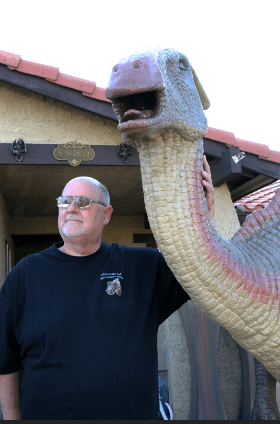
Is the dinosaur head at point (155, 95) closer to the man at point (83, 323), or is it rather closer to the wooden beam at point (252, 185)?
the man at point (83, 323)

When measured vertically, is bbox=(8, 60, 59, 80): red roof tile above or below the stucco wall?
above

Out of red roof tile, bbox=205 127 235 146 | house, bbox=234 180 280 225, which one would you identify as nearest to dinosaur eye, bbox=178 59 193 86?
red roof tile, bbox=205 127 235 146

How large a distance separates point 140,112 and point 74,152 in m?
2.81

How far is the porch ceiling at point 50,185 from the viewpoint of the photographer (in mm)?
4715

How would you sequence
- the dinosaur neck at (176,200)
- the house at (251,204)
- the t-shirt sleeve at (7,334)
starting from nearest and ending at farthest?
the dinosaur neck at (176,200), the t-shirt sleeve at (7,334), the house at (251,204)

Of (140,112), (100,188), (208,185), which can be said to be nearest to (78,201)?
(100,188)

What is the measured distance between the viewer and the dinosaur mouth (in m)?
1.37

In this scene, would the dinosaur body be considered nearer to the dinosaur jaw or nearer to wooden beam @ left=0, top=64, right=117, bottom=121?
the dinosaur jaw

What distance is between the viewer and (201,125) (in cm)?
167

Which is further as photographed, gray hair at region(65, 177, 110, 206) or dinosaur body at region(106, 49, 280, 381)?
Answer: gray hair at region(65, 177, 110, 206)

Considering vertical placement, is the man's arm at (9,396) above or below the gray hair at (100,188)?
below

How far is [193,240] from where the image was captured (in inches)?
63.0

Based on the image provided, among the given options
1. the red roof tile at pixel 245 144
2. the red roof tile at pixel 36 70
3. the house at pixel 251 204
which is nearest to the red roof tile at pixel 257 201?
the house at pixel 251 204

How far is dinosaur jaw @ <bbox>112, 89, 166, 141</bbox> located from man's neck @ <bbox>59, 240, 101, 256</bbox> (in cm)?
82
